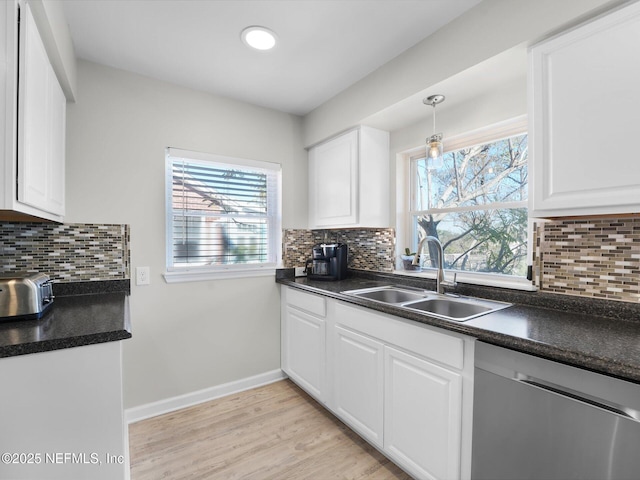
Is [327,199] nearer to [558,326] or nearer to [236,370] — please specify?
[236,370]

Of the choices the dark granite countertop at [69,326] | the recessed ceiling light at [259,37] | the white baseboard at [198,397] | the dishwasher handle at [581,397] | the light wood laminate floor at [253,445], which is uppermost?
the recessed ceiling light at [259,37]

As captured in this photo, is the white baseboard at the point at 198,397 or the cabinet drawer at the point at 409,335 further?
the white baseboard at the point at 198,397

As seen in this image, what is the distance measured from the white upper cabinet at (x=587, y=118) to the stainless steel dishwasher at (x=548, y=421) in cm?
64

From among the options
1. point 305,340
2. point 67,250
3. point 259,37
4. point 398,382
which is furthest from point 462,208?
point 67,250

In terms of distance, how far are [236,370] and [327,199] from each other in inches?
62.5

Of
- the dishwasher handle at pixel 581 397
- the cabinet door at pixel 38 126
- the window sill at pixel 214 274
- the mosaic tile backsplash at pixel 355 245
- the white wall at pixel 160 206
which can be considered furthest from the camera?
the mosaic tile backsplash at pixel 355 245

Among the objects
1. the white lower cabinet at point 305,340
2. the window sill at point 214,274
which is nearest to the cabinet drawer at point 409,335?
the white lower cabinet at point 305,340

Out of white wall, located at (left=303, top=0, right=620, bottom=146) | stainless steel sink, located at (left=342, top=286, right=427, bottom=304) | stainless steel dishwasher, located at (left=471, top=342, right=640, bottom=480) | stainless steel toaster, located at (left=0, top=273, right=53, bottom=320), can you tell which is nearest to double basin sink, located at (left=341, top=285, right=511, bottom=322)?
stainless steel sink, located at (left=342, top=286, right=427, bottom=304)

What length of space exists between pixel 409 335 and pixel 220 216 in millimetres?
1716

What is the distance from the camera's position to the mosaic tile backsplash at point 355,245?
2.53 metres

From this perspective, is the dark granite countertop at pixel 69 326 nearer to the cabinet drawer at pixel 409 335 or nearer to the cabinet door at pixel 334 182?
the cabinet drawer at pixel 409 335

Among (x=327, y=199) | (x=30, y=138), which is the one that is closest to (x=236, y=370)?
(x=327, y=199)

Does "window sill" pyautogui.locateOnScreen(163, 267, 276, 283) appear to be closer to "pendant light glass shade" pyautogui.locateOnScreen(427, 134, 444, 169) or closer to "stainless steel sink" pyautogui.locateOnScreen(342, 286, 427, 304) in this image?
"stainless steel sink" pyautogui.locateOnScreen(342, 286, 427, 304)

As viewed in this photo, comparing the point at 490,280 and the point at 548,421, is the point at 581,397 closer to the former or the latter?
the point at 548,421
